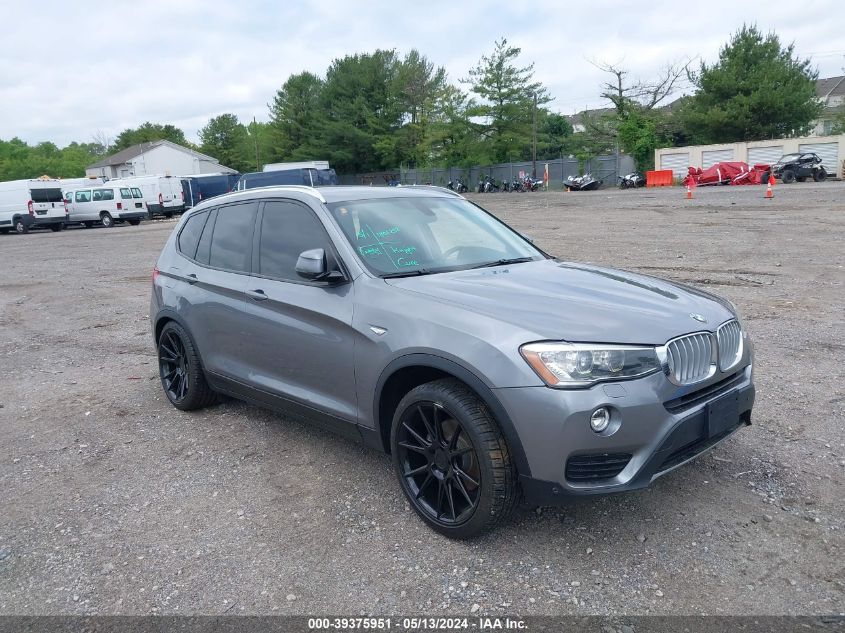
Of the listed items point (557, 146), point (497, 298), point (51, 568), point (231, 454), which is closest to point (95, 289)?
point (231, 454)

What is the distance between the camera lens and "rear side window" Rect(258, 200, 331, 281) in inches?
166

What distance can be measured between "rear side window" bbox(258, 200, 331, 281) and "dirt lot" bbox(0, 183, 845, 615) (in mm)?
1229

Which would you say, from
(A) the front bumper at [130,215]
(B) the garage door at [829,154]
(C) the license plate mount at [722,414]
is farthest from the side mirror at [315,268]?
(B) the garage door at [829,154]

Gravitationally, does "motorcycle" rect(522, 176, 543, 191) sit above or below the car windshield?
above

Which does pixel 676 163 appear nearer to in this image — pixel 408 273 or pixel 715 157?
pixel 715 157

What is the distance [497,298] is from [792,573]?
5.83 feet

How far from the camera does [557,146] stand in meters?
57.1

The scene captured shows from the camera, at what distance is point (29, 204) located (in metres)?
31.8

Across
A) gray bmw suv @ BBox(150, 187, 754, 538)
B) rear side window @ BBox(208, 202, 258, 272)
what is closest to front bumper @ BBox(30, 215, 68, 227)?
rear side window @ BBox(208, 202, 258, 272)

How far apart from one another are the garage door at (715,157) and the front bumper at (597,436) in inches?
1719

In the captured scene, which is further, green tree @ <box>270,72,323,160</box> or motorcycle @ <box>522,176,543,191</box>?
green tree @ <box>270,72,323,160</box>

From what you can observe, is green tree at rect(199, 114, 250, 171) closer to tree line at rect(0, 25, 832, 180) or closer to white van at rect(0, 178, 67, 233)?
tree line at rect(0, 25, 832, 180)

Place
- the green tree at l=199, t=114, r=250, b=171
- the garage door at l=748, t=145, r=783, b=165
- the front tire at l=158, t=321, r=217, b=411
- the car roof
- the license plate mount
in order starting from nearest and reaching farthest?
the license plate mount, the car roof, the front tire at l=158, t=321, r=217, b=411, the garage door at l=748, t=145, r=783, b=165, the green tree at l=199, t=114, r=250, b=171

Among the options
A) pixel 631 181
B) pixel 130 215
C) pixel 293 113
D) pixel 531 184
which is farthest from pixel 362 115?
pixel 130 215
